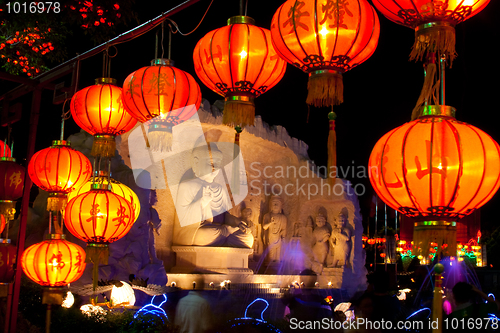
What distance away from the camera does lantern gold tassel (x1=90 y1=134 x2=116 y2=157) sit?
4.77 m

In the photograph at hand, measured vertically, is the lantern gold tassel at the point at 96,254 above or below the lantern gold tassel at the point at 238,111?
below

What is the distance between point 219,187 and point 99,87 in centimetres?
597

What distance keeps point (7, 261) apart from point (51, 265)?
0.76 m

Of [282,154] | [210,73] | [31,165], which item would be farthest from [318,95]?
[282,154]

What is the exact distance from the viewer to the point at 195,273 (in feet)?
31.3

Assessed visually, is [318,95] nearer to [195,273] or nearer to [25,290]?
[25,290]

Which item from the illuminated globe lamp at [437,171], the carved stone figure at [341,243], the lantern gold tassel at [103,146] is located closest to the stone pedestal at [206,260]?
the carved stone figure at [341,243]

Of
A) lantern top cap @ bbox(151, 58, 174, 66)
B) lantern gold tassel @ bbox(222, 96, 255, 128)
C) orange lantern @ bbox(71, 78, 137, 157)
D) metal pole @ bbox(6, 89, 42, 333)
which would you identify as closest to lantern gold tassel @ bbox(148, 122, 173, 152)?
lantern top cap @ bbox(151, 58, 174, 66)

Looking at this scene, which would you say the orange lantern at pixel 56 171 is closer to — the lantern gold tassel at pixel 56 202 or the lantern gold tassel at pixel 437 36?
the lantern gold tassel at pixel 56 202

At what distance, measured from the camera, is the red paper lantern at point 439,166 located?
2.56 meters

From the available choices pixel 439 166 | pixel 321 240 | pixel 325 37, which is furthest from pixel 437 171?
pixel 321 240

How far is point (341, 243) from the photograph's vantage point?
38.5ft

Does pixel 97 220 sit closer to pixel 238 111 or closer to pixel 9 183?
pixel 9 183

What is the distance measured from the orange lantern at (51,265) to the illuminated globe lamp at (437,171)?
4045 mm
